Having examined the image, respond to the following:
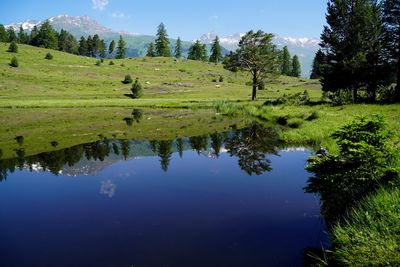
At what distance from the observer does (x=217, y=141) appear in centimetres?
3225

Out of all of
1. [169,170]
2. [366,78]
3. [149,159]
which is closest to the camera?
[169,170]

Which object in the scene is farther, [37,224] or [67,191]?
[67,191]

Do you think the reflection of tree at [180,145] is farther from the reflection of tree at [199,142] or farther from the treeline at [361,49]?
the treeline at [361,49]

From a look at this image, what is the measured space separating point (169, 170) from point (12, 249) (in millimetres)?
11305

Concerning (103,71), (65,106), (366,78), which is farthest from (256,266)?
(103,71)

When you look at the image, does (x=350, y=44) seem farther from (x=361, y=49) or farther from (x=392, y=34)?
(x=392, y=34)

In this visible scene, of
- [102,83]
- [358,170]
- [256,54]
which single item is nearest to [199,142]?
[358,170]

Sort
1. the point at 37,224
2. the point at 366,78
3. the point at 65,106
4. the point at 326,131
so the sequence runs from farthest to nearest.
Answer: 1. the point at 65,106
2. the point at 366,78
3. the point at 326,131
4. the point at 37,224

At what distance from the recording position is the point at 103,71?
11006cm

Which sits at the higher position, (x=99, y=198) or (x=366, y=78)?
(x=366, y=78)

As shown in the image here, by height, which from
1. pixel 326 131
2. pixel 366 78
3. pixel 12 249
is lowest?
pixel 12 249

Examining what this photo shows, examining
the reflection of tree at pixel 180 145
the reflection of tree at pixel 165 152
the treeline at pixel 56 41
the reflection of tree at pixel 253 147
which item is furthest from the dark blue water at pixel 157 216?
the treeline at pixel 56 41

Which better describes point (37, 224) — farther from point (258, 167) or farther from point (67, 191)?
point (258, 167)

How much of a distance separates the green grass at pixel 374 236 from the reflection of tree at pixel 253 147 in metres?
10.3
